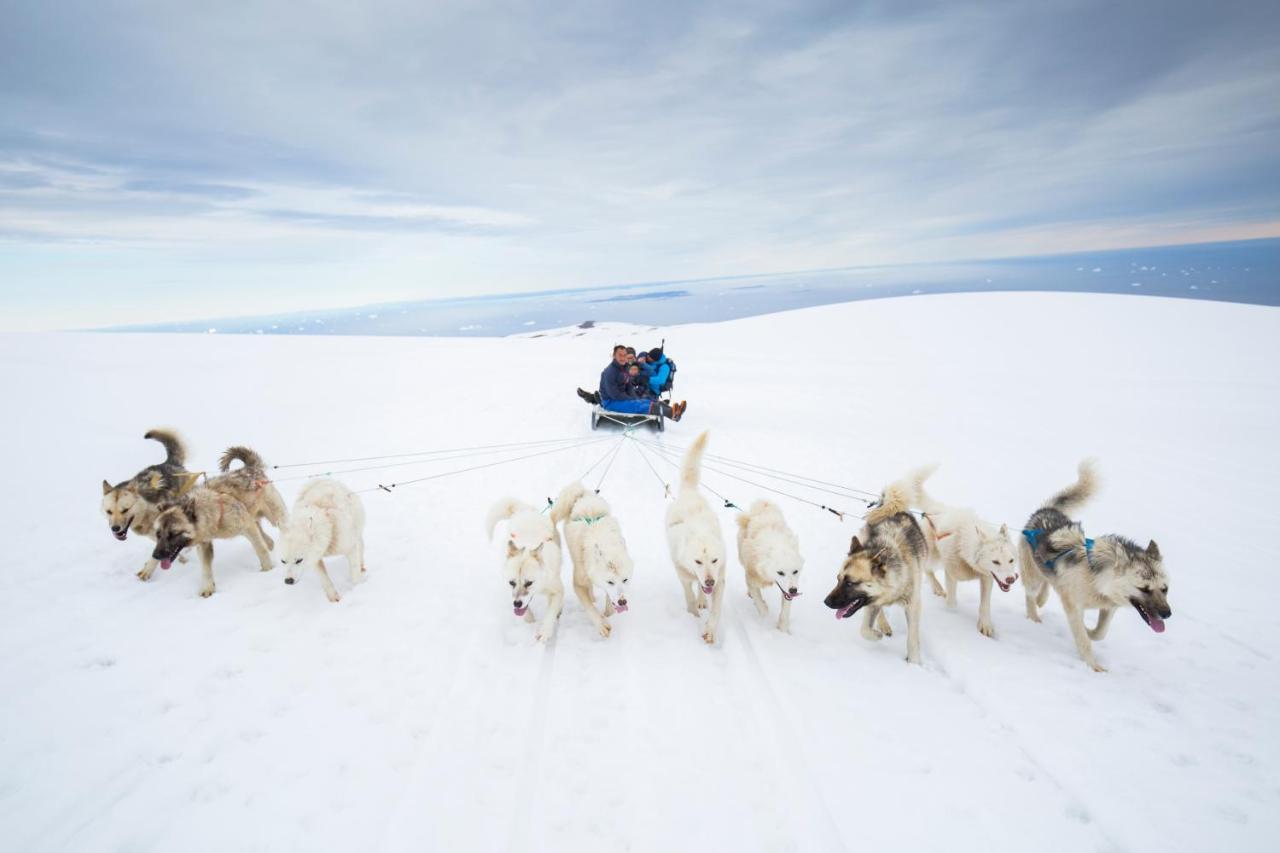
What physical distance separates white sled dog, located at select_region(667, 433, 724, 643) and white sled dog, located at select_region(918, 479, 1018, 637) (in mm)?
2148

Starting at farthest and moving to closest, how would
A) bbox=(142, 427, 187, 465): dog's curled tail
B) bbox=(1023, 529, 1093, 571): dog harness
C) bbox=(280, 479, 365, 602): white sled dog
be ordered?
bbox=(142, 427, 187, 465): dog's curled tail, bbox=(280, 479, 365, 602): white sled dog, bbox=(1023, 529, 1093, 571): dog harness

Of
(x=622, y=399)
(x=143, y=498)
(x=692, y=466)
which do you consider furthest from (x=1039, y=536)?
(x=143, y=498)

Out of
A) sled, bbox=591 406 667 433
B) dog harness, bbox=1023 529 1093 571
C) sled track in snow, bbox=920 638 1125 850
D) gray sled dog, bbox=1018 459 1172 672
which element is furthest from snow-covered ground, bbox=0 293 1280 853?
sled, bbox=591 406 667 433

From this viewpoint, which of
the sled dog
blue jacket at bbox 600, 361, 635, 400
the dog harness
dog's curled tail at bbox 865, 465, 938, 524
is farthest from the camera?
blue jacket at bbox 600, 361, 635, 400

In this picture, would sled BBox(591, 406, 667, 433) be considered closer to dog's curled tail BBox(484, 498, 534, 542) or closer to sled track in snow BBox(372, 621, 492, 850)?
dog's curled tail BBox(484, 498, 534, 542)

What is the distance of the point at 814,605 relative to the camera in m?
5.05

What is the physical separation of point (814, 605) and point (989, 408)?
10.7 meters

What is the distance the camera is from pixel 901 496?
494 centimetres

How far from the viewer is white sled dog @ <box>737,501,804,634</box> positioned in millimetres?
4230

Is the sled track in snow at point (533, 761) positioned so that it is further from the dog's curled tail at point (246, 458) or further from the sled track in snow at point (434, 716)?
the dog's curled tail at point (246, 458)

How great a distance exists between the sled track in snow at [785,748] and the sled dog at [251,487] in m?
5.00

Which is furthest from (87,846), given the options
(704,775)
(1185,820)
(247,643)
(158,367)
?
(158,367)

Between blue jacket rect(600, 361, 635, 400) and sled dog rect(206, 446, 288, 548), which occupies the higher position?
blue jacket rect(600, 361, 635, 400)

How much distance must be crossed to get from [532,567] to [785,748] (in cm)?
230
